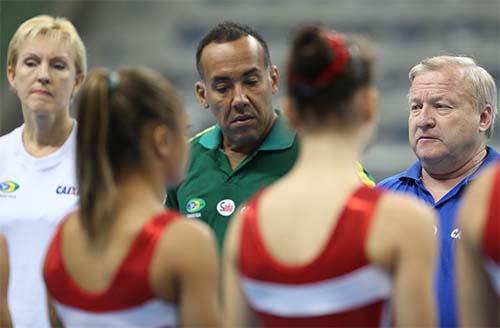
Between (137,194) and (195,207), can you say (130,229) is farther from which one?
(195,207)

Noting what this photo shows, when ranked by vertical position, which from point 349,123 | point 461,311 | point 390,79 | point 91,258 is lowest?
point 461,311

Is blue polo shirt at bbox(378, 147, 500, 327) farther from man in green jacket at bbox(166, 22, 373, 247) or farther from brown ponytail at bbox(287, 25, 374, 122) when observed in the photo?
brown ponytail at bbox(287, 25, 374, 122)

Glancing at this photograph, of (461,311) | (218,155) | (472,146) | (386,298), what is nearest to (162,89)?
(386,298)

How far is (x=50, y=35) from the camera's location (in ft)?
13.9

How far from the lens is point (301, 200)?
2779 mm

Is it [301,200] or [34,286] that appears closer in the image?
[301,200]

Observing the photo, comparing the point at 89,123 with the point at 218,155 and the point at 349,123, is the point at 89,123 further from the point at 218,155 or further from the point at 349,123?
the point at 218,155

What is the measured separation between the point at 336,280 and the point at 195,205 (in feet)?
5.78

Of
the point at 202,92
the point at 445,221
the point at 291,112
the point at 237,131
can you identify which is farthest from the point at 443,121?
the point at 291,112

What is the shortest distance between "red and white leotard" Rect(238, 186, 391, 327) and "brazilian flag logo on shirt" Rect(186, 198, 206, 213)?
162 cm

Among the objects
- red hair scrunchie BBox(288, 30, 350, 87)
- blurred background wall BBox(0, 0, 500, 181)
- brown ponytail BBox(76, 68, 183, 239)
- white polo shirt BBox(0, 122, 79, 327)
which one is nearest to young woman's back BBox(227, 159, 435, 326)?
red hair scrunchie BBox(288, 30, 350, 87)

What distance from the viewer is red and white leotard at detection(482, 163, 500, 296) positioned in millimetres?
2691

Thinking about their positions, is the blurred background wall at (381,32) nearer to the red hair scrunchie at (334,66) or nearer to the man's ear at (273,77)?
the man's ear at (273,77)

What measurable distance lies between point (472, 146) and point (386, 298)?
192 centimetres
